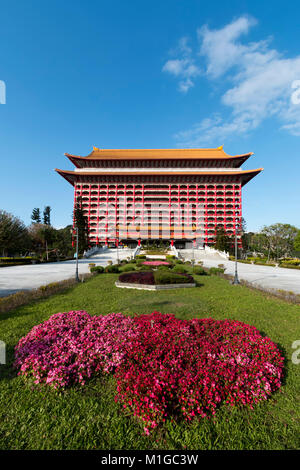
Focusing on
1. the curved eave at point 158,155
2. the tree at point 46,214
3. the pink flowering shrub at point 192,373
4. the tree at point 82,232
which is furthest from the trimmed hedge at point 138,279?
the tree at point 46,214

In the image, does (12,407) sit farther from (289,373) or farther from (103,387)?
(289,373)

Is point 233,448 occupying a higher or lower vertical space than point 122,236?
lower

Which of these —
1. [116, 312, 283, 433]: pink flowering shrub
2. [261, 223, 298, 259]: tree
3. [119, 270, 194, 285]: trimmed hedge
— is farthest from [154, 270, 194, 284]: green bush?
[261, 223, 298, 259]: tree

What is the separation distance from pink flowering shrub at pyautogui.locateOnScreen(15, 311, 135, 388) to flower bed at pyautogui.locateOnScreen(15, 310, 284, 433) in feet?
0.05

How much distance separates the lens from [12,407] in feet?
10.00

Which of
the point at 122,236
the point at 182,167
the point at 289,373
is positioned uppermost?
the point at 182,167

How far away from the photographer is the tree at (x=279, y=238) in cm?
4797

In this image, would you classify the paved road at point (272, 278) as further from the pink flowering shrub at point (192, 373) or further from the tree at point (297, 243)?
the tree at point (297, 243)

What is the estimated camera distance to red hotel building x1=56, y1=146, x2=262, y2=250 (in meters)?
54.4

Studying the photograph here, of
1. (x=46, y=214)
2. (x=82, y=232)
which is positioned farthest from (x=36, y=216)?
(x=82, y=232)

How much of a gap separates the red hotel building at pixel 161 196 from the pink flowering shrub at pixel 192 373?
162 ft

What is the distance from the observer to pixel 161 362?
3523 mm

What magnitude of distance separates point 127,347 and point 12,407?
199 cm

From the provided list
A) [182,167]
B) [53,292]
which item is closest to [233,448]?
[53,292]
